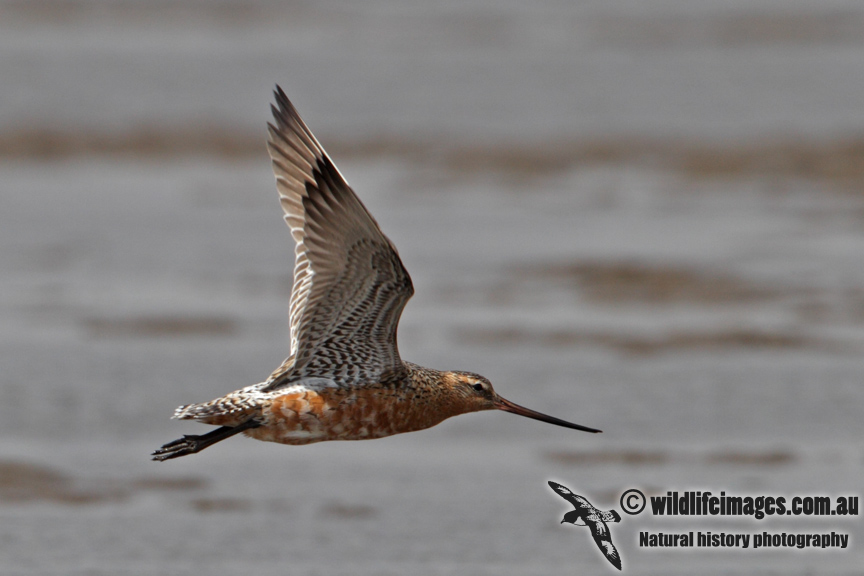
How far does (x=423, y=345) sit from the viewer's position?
10.5 meters

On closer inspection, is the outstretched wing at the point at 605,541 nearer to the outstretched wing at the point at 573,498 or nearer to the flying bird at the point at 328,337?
the outstretched wing at the point at 573,498

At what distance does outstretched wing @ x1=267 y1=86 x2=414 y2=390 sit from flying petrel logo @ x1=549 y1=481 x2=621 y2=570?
208cm

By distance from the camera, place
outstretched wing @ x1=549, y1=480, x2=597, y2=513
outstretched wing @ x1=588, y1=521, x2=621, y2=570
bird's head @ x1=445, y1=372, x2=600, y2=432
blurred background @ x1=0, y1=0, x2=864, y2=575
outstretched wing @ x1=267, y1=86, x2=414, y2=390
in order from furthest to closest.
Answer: blurred background @ x1=0, y1=0, x2=864, y2=575 < outstretched wing @ x1=549, y1=480, x2=597, y2=513 < outstretched wing @ x1=588, y1=521, x2=621, y2=570 < bird's head @ x1=445, y1=372, x2=600, y2=432 < outstretched wing @ x1=267, y1=86, x2=414, y2=390

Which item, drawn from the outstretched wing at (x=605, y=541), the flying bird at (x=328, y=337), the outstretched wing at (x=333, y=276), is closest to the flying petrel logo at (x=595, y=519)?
the outstretched wing at (x=605, y=541)

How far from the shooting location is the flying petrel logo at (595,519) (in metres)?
Answer: 7.67

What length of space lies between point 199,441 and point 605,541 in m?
2.58

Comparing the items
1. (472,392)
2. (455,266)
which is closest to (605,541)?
(472,392)

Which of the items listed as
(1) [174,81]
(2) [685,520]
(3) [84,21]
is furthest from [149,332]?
(3) [84,21]

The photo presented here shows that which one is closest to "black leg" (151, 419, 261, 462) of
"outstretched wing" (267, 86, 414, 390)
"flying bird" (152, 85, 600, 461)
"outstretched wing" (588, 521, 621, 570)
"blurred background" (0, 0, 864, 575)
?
"flying bird" (152, 85, 600, 461)

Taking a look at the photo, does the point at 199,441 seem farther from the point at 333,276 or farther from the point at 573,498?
the point at 573,498

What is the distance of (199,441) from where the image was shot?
5.94 meters

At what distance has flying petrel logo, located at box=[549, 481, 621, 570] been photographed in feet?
25.2

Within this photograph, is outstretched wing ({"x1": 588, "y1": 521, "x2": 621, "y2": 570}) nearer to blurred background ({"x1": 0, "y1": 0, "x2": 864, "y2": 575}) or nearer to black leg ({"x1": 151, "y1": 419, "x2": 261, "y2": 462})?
blurred background ({"x1": 0, "y1": 0, "x2": 864, "y2": 575})

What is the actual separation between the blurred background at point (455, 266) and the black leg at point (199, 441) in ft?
4.97
